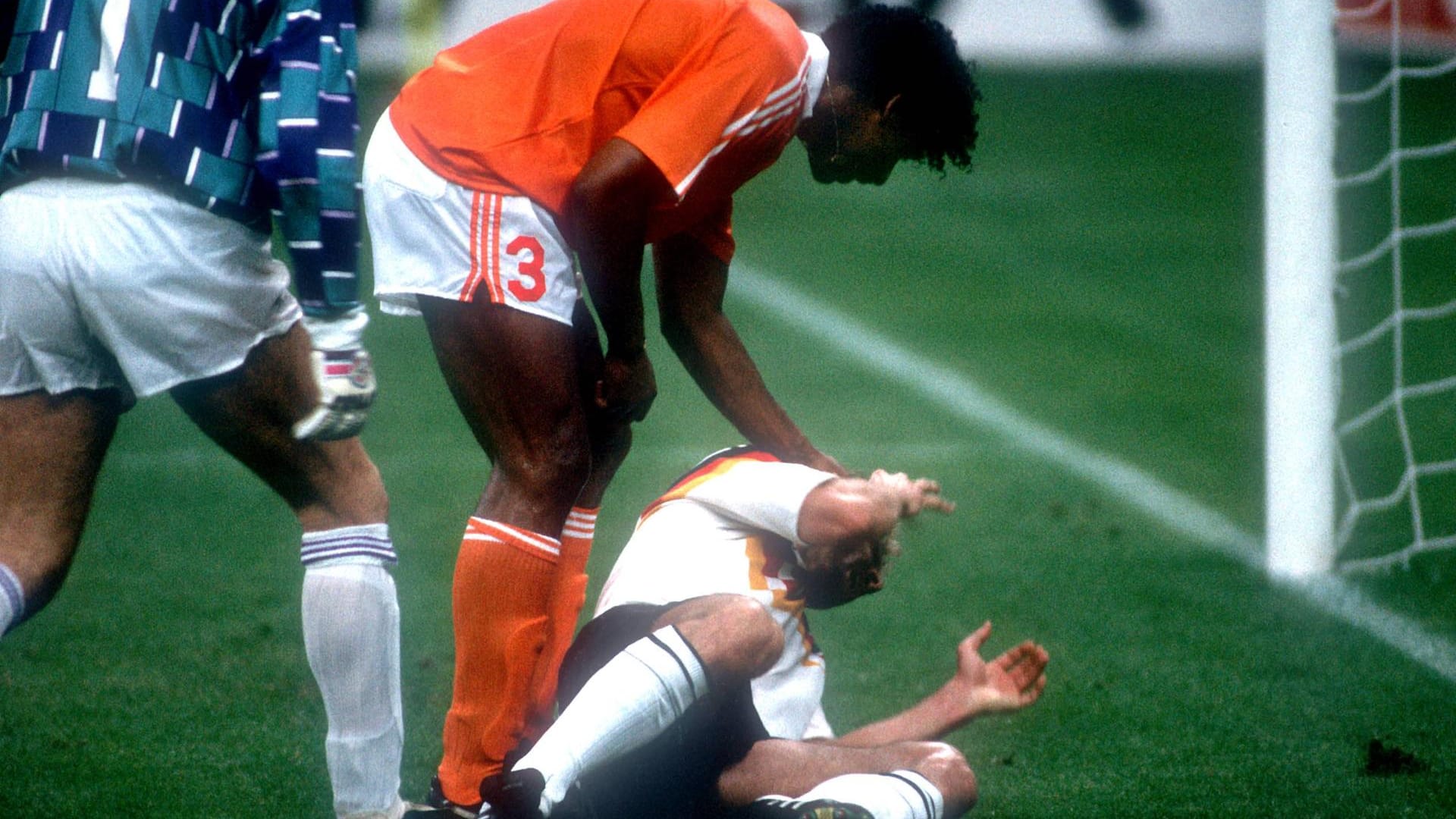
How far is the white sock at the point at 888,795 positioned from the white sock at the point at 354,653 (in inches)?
28.8

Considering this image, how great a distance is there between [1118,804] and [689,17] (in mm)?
1653

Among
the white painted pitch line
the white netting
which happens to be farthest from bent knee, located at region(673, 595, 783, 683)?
the white netting

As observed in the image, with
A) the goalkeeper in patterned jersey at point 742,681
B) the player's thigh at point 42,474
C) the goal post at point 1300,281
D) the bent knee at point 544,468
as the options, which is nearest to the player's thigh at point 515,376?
the bent knee at point 544,468

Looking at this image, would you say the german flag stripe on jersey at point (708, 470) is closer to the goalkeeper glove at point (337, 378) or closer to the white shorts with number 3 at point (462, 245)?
the white shorts with number 3 at point (462, 245)

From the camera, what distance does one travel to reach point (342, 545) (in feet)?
9.79

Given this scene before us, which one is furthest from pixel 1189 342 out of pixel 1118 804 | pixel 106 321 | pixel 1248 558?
pixel 106 321

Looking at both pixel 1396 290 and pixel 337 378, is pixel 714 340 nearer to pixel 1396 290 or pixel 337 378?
pixel 337 378

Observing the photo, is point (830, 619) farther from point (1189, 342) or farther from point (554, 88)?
point (1189, 342)

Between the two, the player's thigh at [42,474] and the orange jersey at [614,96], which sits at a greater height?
the orange jersey at [614,96]

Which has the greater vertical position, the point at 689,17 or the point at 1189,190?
the point at 689,17

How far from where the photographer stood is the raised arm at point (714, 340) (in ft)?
11.2

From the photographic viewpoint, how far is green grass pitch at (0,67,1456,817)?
356 cm

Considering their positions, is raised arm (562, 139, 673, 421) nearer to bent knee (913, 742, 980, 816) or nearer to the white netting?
bent knee (913, 742, 980, 816)

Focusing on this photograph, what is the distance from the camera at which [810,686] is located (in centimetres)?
314
